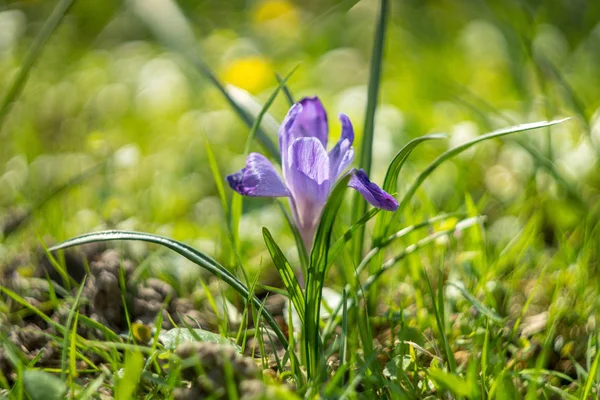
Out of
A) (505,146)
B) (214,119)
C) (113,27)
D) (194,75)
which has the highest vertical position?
(113,27)

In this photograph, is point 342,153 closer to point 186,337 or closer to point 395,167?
point 395,167

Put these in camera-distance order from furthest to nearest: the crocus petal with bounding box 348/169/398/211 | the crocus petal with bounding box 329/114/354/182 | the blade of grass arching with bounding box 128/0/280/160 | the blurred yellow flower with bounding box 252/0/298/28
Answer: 1. the blurred yellow flower with bounding box 252/0/298/28
2. the blade of grass arching with bounding box 128/0/280/160
3. the crocus petal with bounding box 329/114/354/182
4. the crocus petal with bounding box 348/169/398/211

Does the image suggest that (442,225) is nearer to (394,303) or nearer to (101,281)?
(394,303)

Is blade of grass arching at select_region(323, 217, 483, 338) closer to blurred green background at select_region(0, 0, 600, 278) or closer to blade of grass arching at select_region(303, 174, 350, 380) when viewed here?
blade of grass arching at select_region(303, 174, 350, 380)

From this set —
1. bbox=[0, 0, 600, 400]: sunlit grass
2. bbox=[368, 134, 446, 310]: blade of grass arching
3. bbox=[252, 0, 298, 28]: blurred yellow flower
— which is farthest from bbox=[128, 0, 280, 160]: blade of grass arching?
bbox=[252, 0, 298, 28]: blurred yellow flower

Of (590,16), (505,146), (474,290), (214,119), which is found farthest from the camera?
(590,16)

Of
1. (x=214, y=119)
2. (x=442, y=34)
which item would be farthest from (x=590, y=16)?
(x=214, y=119)

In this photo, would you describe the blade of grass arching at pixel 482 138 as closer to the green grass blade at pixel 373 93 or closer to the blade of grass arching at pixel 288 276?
the green grass blade at pixel 373 93
